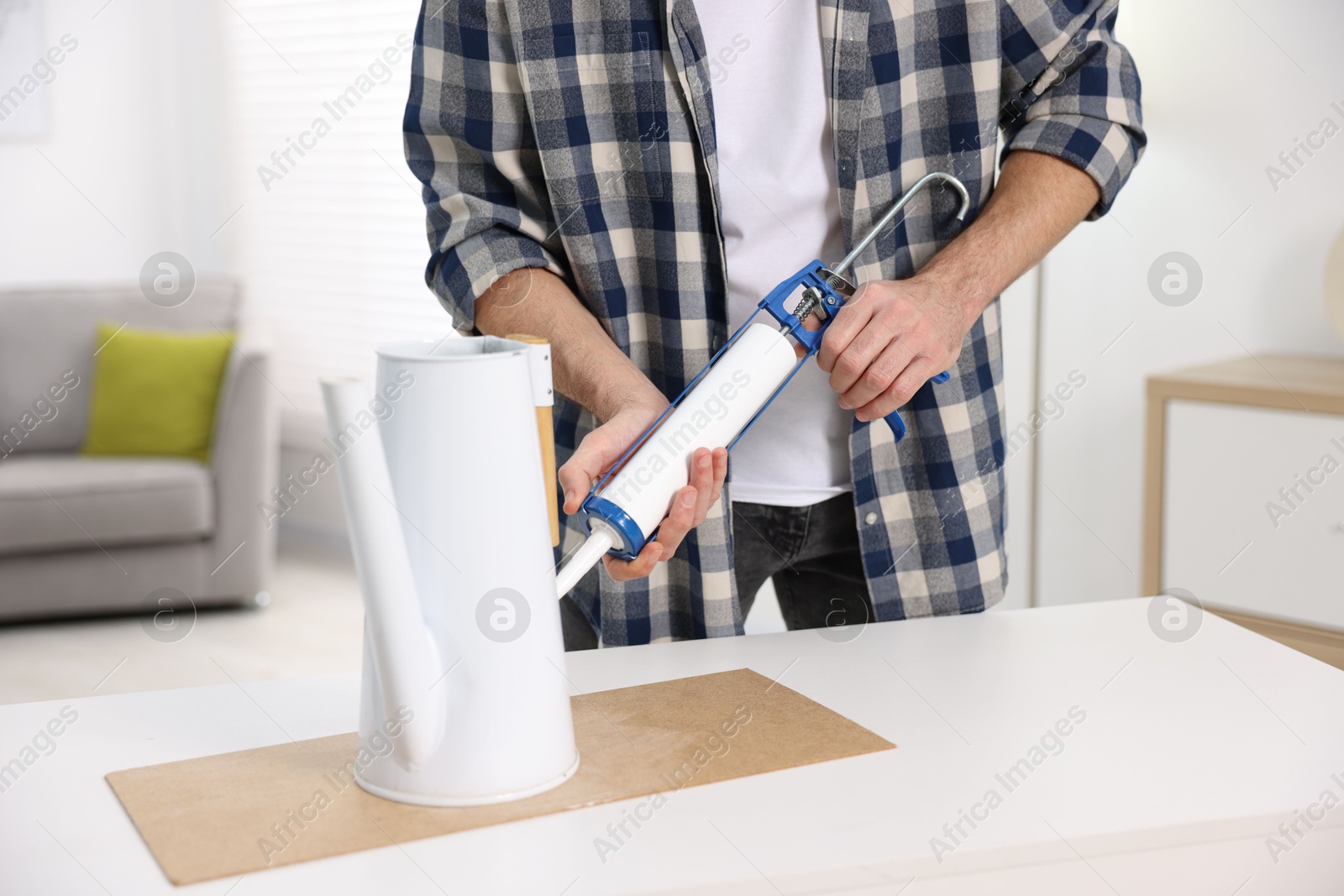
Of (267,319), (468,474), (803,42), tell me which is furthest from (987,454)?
(267,319)

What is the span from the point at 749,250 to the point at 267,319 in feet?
10.7

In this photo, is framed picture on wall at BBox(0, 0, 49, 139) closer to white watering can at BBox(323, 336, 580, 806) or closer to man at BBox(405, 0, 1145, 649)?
man at BBox(405, 0, 1145, 649)

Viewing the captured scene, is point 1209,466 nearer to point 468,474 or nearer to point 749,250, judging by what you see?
point 749,250

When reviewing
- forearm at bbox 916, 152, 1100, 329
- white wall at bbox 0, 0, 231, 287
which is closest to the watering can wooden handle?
forearm at bbox 916, 152, 1100, 329

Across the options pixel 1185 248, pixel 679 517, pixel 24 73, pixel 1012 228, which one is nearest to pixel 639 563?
pixel 679 517

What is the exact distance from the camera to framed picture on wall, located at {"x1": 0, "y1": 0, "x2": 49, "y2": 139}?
3818 mm

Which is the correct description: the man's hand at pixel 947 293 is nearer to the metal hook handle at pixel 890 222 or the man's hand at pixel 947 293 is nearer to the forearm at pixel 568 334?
the metal hook handle at pixel 890 222

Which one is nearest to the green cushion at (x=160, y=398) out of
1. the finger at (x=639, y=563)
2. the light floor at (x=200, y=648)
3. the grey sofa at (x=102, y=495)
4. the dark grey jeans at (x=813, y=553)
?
the grey sofa at (x=102, y=495)

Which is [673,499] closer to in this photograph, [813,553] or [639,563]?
[639,563]

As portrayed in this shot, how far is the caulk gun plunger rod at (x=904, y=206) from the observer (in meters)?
0.86

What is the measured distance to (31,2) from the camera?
3.85 meters

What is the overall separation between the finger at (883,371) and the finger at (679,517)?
0.56 ft

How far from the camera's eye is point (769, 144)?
1013 mm

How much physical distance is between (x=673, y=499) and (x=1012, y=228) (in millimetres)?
412
